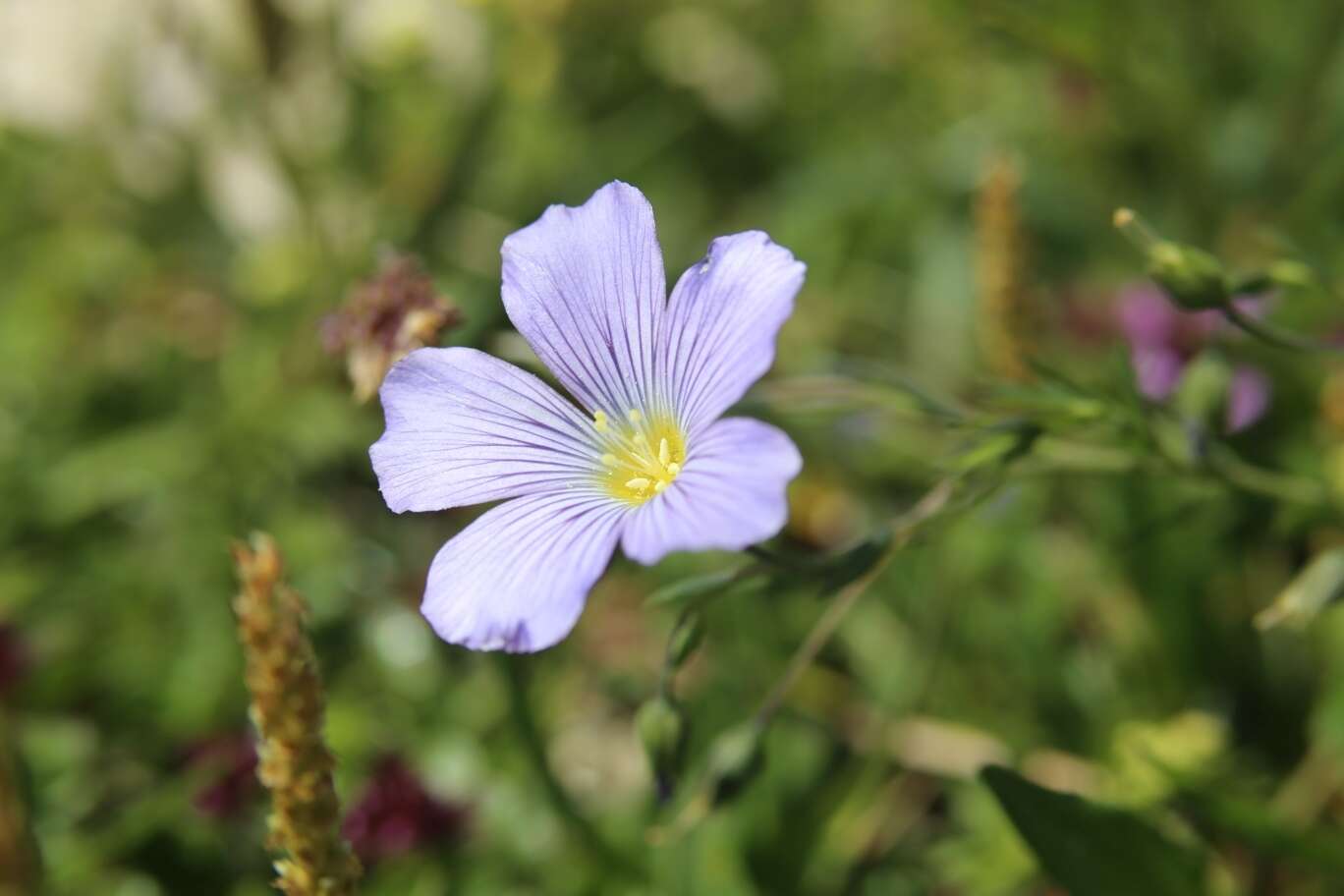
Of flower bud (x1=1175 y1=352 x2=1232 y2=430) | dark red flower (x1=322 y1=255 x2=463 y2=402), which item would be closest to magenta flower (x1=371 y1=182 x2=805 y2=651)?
dark red flower (x1=322 y1=255 x2=463 y2=402)

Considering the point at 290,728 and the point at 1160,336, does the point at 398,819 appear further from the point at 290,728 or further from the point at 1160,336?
the point at 1160,336

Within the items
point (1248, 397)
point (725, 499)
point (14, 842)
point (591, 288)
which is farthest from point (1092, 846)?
point (14, 842)

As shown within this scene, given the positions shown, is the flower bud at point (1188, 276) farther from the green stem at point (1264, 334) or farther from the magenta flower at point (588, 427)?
the magenta flower at point (588, 427)

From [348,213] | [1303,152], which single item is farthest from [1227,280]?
[348,213]

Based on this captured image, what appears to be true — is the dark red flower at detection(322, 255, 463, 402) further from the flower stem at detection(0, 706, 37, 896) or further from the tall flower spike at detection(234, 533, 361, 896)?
the flower stem at detection(0, 706, 37, 896)

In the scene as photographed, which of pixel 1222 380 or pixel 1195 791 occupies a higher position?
pixel 1222 380

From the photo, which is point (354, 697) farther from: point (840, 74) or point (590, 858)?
point (840, 74)
